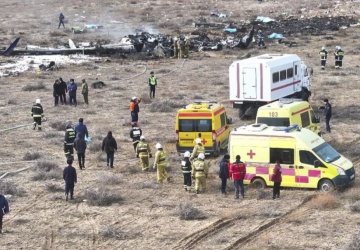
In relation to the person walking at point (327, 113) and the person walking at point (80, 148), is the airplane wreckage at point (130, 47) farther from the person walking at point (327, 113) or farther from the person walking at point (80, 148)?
the person walking at point (80, 148)

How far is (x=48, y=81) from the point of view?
4597cm

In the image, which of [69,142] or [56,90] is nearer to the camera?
[69,142]

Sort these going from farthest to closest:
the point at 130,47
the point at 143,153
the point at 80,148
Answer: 1. the point at 130,47
2. the point at 80,148
3. the point at 143,153

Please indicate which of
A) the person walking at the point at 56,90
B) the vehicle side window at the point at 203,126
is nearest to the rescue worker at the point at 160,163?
the vehicle side window at the point at 203,126

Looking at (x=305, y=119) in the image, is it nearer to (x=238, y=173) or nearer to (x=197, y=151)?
(x=197, y=151)

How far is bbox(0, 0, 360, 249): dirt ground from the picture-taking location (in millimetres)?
20016

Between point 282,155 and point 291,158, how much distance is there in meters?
0.26

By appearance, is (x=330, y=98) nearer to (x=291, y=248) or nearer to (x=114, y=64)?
(x=114, y=64)

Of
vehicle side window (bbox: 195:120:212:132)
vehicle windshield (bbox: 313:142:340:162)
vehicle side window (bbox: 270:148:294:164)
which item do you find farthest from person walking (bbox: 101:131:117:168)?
vehicle windshield (bbox: 313:142:340:162)

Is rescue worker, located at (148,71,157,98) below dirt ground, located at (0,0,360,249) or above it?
above

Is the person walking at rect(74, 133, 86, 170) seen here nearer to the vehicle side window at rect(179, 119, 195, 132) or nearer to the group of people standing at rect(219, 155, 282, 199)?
the vehicle side window at rect(179, 119, 195, 132)

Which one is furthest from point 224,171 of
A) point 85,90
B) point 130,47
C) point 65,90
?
point 130,47

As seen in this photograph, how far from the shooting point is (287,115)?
27906mm

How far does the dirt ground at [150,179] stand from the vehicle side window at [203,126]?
99 cm
